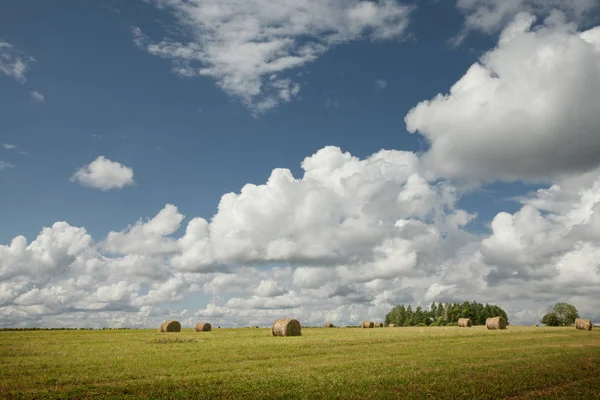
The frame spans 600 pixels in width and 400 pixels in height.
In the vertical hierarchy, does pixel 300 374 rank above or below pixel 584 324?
above

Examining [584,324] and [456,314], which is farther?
[456,314]

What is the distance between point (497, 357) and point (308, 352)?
13.4 metres

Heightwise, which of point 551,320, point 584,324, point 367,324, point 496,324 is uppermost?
point 496,324

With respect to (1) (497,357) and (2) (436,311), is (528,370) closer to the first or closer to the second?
(1) (497,357)

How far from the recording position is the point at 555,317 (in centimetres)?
15275

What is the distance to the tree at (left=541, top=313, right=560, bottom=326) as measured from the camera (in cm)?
15100

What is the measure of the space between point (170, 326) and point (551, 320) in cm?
13426

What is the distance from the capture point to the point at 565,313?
153 metres

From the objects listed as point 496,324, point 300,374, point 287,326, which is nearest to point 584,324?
point 496,324

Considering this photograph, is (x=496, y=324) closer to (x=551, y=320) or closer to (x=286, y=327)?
(x=286, y=327)

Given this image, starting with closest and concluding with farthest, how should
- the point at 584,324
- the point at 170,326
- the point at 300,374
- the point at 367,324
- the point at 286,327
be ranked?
the point at 300,374 < the point at 286,327 < the point at 170,326 < the point at 584,324 < the point at 367,324

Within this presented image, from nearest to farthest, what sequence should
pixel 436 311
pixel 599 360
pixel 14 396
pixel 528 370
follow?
pixel 14 396, pixel 528 370, pixel 599 360, pixel 436 311

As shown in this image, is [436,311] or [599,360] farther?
[436,311]

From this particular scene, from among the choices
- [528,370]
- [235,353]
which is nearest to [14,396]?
[235,353]
